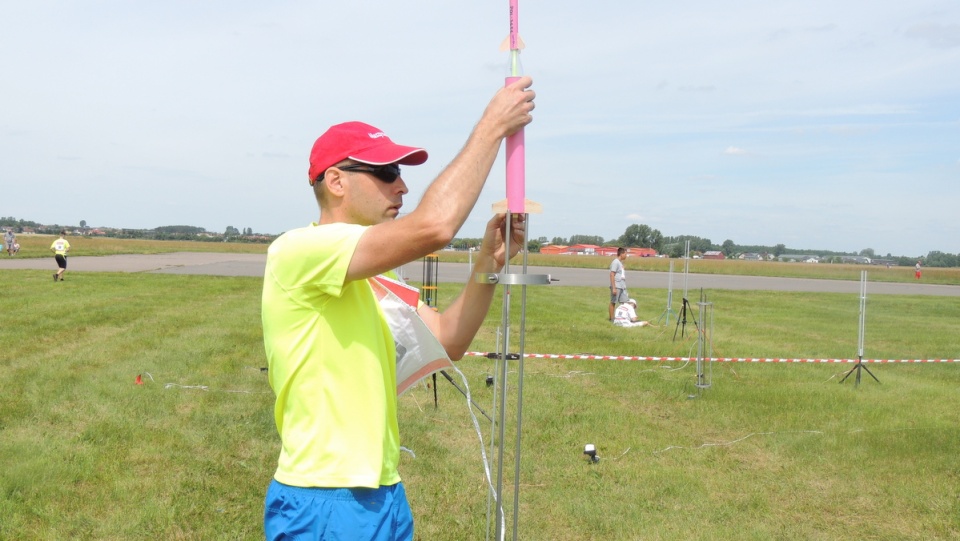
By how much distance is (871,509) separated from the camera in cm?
618

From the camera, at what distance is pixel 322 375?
6.61ft

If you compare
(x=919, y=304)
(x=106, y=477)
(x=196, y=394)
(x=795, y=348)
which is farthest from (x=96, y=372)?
(x=919, y=304)

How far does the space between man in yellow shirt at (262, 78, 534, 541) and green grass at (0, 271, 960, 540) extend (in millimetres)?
3598

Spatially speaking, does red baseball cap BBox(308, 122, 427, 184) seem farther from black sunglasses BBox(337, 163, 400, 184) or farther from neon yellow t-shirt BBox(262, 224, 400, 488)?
neon yellow t-shirt BBox(262, 224, 400, 488)

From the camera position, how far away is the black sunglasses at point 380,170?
2.12 m

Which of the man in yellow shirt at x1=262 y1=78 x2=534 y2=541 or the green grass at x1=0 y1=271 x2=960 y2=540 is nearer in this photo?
the man in yellow shirt at x1=262 y1=78 x2=534 y2=541

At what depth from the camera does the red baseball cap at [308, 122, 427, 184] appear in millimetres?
2084

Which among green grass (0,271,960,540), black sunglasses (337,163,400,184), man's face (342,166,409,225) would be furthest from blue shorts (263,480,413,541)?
green grass (0,271,960,540)

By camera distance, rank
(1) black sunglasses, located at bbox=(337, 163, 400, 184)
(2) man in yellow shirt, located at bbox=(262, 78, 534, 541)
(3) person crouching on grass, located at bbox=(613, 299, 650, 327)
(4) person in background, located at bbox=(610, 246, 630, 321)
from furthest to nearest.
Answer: (4) person in background, located at bbox=(610, 246, 630, 321)
(3) person crouching on grass, located at bbox=(613, 299, 650, 327)
(1) black sunglasses, located at bbox=(337, 163, 400, 184)
(2) man in yellow shirt, located at bbox=(262, 78, 534, 541)

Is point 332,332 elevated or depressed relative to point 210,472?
elevated

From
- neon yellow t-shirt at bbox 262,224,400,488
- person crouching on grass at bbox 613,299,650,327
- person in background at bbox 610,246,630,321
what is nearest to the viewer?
neon yellow t-shirt at bbox 262,224,400,488

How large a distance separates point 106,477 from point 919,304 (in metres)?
28.7

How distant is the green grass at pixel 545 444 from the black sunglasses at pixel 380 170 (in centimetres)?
386

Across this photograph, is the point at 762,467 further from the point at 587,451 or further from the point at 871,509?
the point at 587,451
